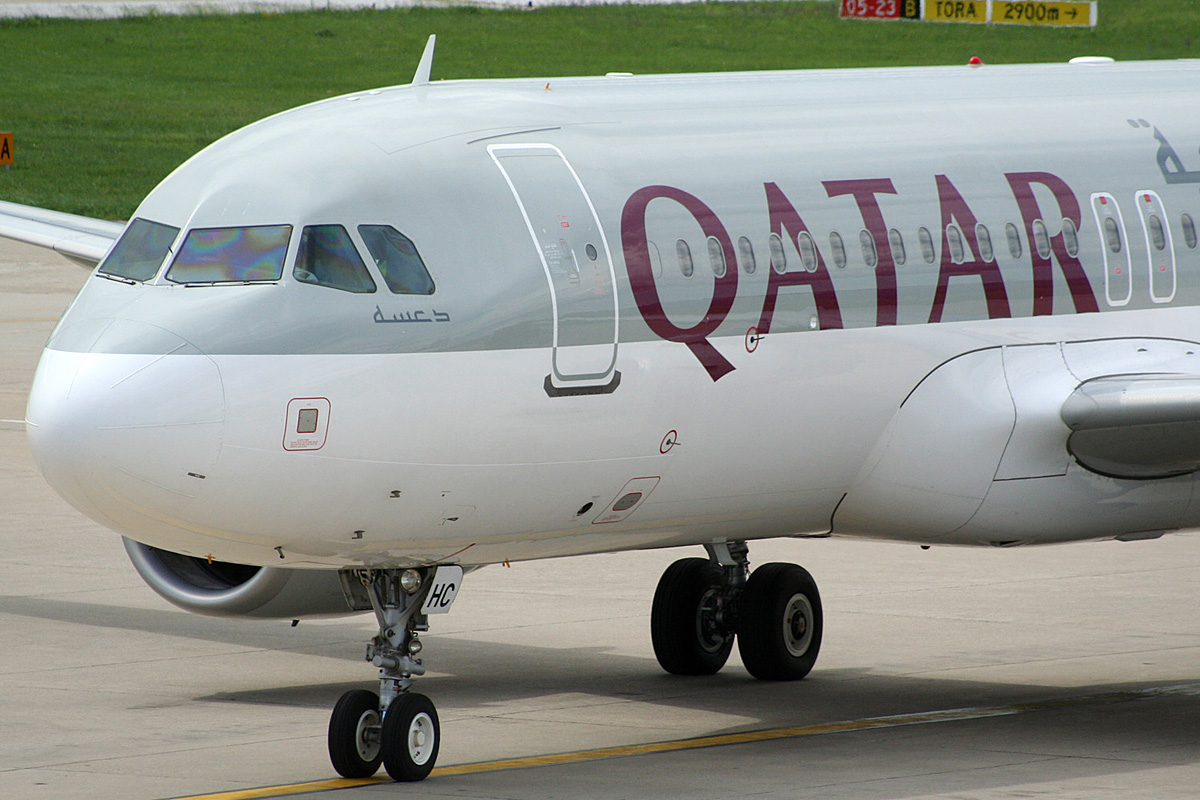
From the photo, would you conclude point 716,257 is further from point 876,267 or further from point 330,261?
point 330,261

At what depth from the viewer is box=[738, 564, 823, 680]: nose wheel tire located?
619 inches

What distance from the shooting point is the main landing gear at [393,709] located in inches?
458

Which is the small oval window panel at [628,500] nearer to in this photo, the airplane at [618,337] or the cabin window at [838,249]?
the airplane at [618,337]

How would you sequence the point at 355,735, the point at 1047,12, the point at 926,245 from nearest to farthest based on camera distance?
the point at 355,735 < the point at 926,245 < the point at 1047,12

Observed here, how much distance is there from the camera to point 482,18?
78.1 metres

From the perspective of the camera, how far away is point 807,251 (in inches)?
511

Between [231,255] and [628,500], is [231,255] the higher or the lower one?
the higher one

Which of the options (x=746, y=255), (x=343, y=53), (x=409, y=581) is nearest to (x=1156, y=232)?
(x=746, y=255)

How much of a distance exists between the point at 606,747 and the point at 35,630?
20.0ft

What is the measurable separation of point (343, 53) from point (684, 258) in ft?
197

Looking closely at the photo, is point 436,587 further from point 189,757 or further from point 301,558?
point 189,757

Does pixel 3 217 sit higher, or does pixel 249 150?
pixel 3 217

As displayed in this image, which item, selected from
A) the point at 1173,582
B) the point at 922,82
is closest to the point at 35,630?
the point at 922,82

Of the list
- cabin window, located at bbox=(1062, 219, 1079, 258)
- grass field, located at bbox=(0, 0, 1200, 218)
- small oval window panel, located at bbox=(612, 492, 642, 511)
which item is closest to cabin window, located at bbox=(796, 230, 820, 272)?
small oval window panel, located at bbox=(612, 492, 642, 511)
